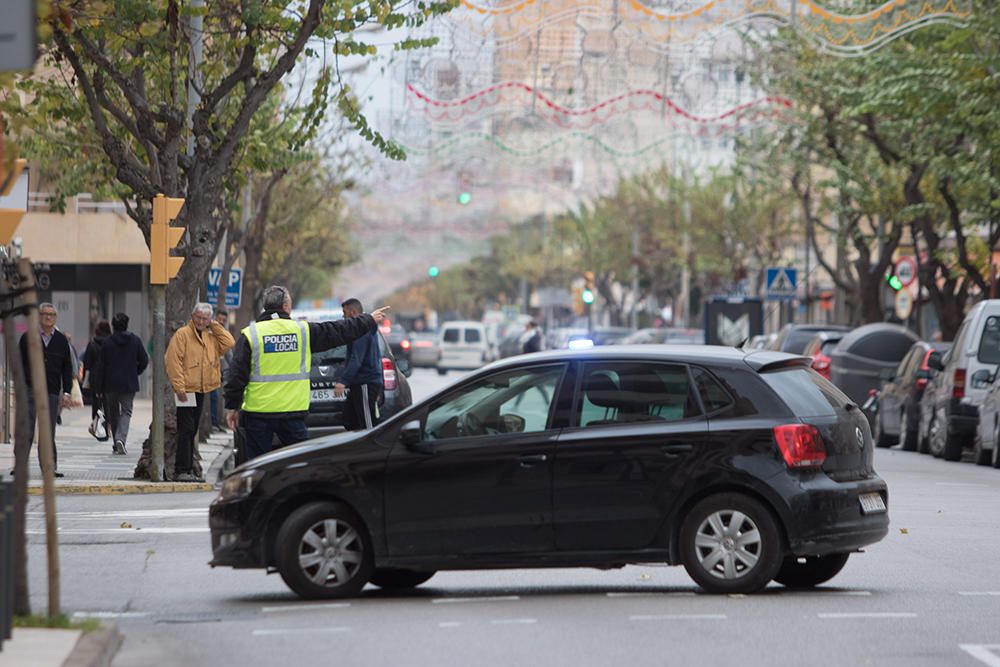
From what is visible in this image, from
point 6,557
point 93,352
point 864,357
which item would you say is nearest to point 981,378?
point 864,357

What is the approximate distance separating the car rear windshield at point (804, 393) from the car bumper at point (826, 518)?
0.41 meters

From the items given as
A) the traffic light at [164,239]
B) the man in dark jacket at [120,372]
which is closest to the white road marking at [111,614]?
the traffic light at [164,239]

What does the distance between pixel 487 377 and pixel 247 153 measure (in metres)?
12.5

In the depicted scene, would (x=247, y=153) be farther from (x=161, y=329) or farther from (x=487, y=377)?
(x=487, y=377)

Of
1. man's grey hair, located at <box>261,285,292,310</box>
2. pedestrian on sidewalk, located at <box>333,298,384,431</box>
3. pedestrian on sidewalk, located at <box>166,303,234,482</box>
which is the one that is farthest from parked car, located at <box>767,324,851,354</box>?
man's grey hair, located at <box>261,285,292,310</box>

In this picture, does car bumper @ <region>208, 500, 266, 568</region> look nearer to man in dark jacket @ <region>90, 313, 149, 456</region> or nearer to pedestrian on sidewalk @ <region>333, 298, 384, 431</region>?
pedestrian on sidewalk @ <region>333, 298, 384, 431</region>

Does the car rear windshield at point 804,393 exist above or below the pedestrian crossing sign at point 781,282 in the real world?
below

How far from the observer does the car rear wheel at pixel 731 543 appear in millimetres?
10930

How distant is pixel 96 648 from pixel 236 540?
100 inches

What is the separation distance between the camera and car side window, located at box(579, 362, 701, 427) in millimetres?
11148

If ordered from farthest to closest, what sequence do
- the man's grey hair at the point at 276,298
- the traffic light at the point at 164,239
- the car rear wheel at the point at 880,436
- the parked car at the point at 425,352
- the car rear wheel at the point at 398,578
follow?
the parked car at the point at 425,352 → the car rear wheel at the point at 880,436 → the traffic light at the point at 164,239 → the man's grey hair at the point at 276,298 → the car rear wheel at the point at 398,578

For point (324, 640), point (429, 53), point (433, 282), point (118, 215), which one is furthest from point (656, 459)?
point (433, 282)

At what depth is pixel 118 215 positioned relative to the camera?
44.3 meters

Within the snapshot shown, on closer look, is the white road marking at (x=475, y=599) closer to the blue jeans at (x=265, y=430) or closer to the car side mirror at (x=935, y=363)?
the blue jeans at (x=265, y=430)
